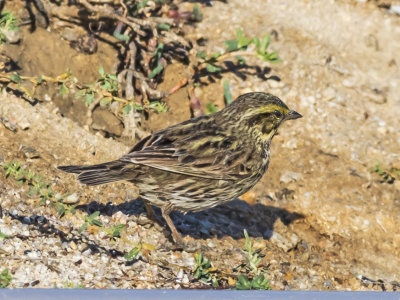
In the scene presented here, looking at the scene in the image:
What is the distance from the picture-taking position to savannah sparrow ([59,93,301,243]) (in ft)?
21.2

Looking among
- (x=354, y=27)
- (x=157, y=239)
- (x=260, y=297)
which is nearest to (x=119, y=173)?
(x=157, y=239)

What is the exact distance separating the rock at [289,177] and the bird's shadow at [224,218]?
0.42m

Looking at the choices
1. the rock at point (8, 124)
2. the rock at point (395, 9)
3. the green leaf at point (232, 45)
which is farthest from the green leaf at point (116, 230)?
the rock at point (395, 9)

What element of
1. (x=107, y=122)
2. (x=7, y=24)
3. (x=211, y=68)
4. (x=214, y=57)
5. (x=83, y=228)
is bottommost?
(x=107, y=122)

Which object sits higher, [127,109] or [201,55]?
[201,55]

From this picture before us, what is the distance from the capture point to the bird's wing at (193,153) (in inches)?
256

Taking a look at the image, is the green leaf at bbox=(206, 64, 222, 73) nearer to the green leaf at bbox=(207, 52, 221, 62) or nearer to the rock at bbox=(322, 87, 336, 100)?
the green leaf at bbox=(207, 52, 221, 62)

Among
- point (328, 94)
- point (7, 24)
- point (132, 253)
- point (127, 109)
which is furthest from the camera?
point (328, 94)

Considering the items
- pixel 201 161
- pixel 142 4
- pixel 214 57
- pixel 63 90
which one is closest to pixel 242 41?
pixel 214 57

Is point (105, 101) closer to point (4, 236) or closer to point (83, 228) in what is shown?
point (83, 228)

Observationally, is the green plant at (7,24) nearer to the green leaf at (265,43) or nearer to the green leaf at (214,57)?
the green leaf at (214,57)

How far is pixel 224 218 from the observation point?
775 cm

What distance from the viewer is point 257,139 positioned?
7.27 metres

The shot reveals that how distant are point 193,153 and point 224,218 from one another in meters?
1.26
